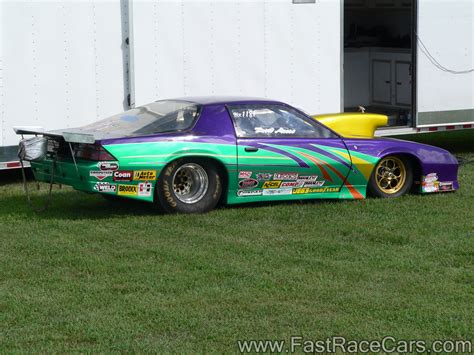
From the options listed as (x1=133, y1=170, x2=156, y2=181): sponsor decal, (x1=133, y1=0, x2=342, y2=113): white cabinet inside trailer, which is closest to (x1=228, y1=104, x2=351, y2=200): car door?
(x1=133, y1=170, x2=156, y2=181): sponsor decal

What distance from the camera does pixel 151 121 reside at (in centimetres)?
1031

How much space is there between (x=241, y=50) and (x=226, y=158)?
305 centimetres

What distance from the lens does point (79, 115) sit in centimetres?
1190

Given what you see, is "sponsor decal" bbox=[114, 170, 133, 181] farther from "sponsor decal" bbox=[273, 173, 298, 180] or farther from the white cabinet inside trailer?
the white cabinet inside trailer

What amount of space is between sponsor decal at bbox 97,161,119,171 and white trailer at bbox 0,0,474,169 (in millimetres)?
2322

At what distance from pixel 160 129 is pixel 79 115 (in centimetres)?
207

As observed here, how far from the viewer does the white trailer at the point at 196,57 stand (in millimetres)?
11555

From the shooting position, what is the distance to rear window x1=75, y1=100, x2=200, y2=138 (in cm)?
1012

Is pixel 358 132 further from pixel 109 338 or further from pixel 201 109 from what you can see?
pixel 109 338

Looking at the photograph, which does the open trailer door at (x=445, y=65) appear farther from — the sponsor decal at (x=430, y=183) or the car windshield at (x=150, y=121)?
the car windshield at (x=150, y=121)

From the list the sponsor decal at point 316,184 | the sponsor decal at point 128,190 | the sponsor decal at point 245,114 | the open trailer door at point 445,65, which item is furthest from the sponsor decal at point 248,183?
the open trailer door at point 445,65

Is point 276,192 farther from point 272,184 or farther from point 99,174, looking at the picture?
point 99,174

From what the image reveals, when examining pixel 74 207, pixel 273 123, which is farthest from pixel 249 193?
pixel 74 207

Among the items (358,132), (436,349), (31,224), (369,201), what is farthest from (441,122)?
(436,349)
